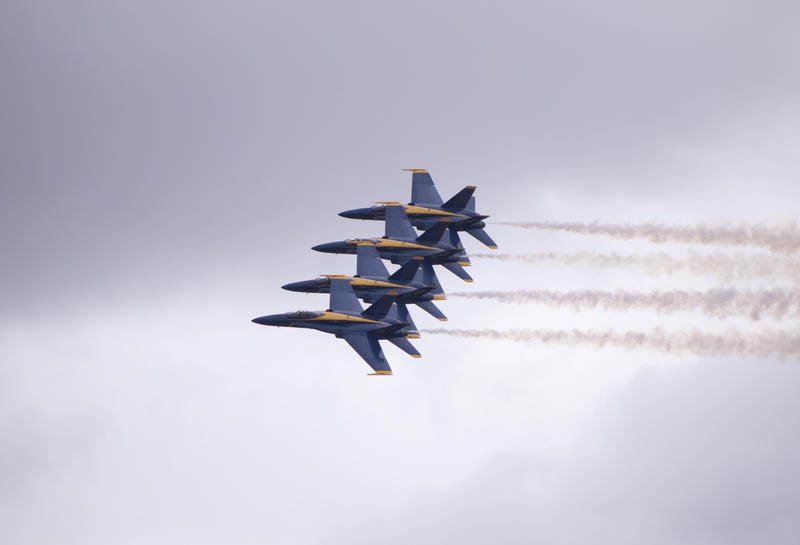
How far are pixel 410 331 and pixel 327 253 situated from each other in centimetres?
1565

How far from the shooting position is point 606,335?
423ft

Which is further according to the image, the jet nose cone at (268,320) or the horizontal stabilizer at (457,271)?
the horizontal stabilizer at (457,271)

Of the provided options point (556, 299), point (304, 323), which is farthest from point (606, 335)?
point (304, 323)

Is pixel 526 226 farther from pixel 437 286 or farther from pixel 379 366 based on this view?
A: pixel 379 366

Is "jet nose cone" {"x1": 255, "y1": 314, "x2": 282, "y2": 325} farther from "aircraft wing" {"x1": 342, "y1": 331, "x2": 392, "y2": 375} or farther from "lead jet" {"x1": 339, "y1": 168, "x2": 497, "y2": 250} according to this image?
"lead jet" {"x1": 339, "y1": 168, "x2": 497, "y2": 250}

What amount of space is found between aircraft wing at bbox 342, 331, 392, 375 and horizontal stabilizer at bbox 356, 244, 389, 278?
9.43m

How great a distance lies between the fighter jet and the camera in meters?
131

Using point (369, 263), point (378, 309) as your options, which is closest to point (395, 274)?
point (369, 263)

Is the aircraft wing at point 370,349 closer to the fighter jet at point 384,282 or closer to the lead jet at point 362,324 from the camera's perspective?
the lead jet at point 362,324

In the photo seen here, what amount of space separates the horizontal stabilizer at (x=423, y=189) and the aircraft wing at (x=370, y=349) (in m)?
22.5

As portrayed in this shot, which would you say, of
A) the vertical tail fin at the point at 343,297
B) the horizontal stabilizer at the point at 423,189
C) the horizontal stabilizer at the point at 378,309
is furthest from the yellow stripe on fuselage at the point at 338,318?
the horizontal stabilizer at the point at 423,189

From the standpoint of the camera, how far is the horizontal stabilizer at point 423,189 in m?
144

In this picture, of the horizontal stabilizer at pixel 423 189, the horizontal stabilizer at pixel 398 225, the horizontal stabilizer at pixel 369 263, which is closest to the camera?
the horizontal stabilizer at pixel 369 263

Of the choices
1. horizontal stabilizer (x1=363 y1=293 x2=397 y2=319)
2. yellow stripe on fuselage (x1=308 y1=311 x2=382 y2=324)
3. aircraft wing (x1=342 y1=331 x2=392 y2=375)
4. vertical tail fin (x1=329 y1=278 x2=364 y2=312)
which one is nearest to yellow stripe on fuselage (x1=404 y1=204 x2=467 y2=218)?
vertical tail fin (x1=329 y1=278 x2=364 y2=312)
